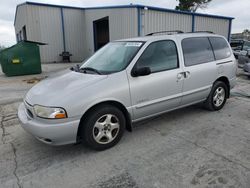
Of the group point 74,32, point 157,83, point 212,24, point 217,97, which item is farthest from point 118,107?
point 74,32

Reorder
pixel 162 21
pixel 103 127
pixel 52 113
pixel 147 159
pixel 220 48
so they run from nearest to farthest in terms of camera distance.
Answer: pixel 52 113, pixel 147 159, pixel 103 127, pixel 220 48, pixel 162 21

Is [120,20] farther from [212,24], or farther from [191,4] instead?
[191,4]

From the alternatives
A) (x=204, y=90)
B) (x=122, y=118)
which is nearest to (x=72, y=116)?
(x=122, y=118)

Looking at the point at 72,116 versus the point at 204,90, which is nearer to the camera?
the point at 72,116

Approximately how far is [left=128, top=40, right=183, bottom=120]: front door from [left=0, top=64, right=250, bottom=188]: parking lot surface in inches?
19.6

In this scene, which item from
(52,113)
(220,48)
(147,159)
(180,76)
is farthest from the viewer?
(220,48)

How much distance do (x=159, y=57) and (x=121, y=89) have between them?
982mm

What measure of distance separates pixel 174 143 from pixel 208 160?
60 cm

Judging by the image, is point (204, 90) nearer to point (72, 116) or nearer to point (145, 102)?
point (145, 102)

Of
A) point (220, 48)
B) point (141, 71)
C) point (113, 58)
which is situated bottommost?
point (141, 71)

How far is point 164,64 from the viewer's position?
3398mm

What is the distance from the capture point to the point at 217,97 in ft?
14.4

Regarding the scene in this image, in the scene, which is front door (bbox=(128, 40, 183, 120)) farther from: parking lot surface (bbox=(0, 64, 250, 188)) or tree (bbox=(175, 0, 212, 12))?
tree (bbox=(175, 0, 212, 12))

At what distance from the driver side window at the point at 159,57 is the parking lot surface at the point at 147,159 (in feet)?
3.82
